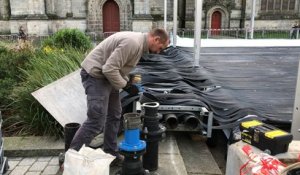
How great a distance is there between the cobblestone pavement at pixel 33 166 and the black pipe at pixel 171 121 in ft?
5.01

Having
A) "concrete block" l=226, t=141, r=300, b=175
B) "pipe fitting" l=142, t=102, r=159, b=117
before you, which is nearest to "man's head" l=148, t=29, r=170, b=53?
"pipe fitting" l=142, t=102, r=159, b=117

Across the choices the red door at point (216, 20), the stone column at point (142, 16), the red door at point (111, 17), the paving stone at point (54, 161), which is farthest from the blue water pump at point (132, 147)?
the red door at point (216, 20)

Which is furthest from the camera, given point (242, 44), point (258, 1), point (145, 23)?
point (258, 1)

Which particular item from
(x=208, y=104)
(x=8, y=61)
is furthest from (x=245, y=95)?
(x=8, y=61)

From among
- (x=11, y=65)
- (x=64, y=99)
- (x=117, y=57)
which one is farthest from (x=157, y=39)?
(x=11, y=65)

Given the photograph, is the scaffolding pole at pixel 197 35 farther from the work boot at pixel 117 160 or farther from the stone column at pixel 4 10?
the stone column at pixel 4 10

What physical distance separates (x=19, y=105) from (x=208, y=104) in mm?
3128

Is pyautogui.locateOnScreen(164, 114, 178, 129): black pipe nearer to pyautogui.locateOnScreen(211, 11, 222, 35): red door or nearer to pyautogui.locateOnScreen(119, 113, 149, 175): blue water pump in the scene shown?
pyautogui.locateOnScreen(119, 113, 149, 175): blue water pump

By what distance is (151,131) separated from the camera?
3502 millimetres

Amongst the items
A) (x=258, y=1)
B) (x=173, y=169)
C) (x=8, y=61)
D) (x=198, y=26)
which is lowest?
(x=173, y=169)

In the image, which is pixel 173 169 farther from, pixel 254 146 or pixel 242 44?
pixel 242 44

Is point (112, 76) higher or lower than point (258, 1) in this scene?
lower

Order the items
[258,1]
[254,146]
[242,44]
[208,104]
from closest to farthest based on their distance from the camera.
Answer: [254,146], [208,104], [242,44], [258,1]

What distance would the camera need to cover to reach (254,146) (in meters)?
2.81
